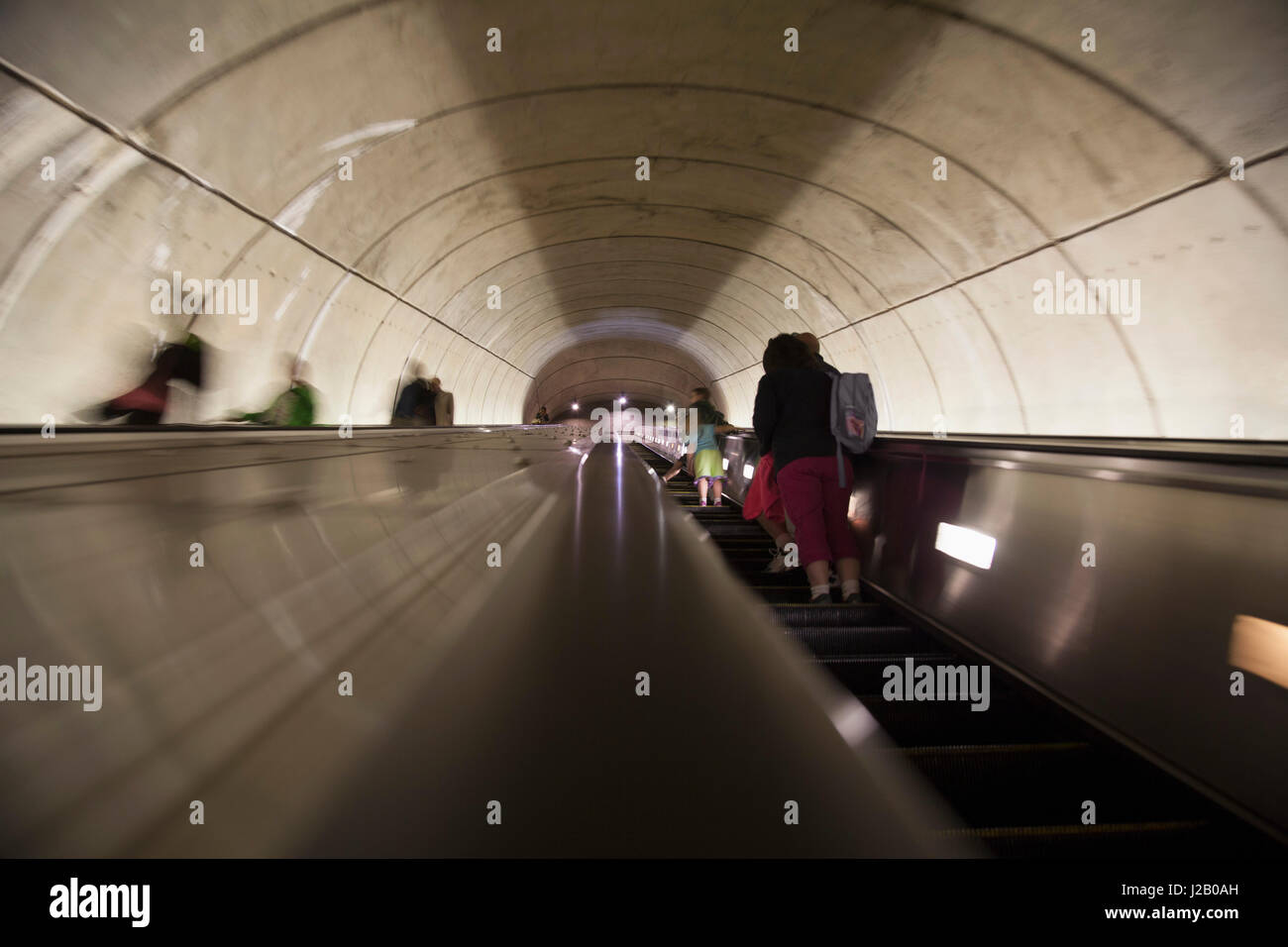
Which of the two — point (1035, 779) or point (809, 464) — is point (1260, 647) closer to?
point (1035, 779)

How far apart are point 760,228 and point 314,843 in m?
11.5

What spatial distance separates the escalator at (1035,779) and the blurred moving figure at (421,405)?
795cm

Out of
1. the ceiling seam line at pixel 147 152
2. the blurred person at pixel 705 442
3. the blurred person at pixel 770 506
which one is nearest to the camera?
the ceiling seam line at pixel 147 152

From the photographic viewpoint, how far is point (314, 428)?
4184 mm

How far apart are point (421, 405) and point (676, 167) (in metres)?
5.32

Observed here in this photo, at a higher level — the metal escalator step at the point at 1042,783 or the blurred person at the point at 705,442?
the blurred person at the point at 705,442

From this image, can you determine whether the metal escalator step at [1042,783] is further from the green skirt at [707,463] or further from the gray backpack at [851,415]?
the green skirt at [707,463]

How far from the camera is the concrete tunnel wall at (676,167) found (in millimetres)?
4824

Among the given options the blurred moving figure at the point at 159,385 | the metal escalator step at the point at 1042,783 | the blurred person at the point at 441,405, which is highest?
the blurred person at the point at 441,405

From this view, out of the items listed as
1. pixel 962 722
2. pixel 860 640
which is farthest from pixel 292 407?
pixel 962 722

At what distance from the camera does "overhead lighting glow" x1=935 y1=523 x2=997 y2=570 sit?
3.00 meters

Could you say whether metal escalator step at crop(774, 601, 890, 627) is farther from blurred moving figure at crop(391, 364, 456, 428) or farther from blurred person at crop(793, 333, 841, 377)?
blurred moving figure at crop(391, 364, 456, 428)

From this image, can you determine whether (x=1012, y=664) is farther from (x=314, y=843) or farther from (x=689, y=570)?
(x=314, y=843)

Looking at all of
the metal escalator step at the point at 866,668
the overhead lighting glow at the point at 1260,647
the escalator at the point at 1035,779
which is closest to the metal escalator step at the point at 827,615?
the escalator at the point at 1035,779
